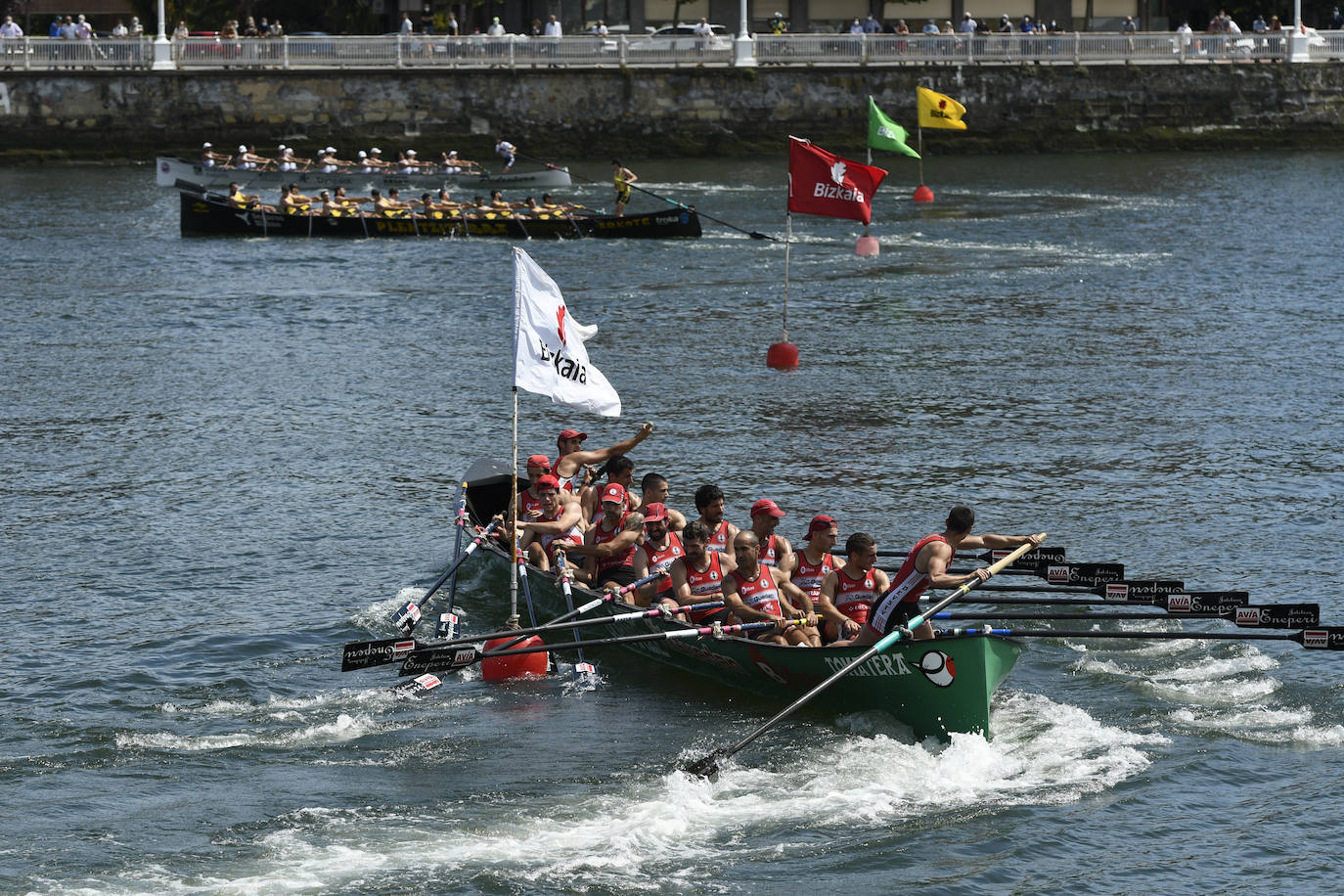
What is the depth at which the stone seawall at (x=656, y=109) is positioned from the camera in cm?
5809

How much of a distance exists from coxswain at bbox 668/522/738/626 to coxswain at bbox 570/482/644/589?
1.30 metres

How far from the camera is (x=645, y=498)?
58.9ft

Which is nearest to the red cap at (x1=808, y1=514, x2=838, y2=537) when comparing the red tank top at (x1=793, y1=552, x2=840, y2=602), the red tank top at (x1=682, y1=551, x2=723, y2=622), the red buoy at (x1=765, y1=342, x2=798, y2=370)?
the red tank top at (x1=793, y1=552, x2=840, y2=602)

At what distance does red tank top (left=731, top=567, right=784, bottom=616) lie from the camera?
16.1 meters

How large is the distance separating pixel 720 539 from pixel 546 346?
8.50 ft

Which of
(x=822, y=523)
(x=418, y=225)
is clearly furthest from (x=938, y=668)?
(x=418, y=225)

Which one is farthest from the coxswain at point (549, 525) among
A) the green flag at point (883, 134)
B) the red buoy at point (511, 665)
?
the green flag at point (883, 134)

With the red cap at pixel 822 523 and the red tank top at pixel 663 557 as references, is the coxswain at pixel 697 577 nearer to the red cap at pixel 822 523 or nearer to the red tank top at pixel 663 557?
the red tank top at pixel 663 557

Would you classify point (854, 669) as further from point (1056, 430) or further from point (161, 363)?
point (161, 363)

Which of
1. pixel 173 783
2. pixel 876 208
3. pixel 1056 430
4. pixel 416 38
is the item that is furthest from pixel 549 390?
pixel 416 38

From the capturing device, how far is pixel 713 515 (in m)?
16.8

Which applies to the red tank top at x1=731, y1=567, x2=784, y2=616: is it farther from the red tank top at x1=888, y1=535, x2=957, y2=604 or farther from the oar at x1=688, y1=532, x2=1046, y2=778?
the red tank top at x1=888, y1=535, x2=957, y2=604

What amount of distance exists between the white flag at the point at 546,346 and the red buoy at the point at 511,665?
248 cm

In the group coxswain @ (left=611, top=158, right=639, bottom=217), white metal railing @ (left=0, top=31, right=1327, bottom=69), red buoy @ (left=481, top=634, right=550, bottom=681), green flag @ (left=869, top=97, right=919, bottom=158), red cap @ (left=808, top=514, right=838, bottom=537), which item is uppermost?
white metal railing @ (left=0, top=31, right=1327, bottom=69)
